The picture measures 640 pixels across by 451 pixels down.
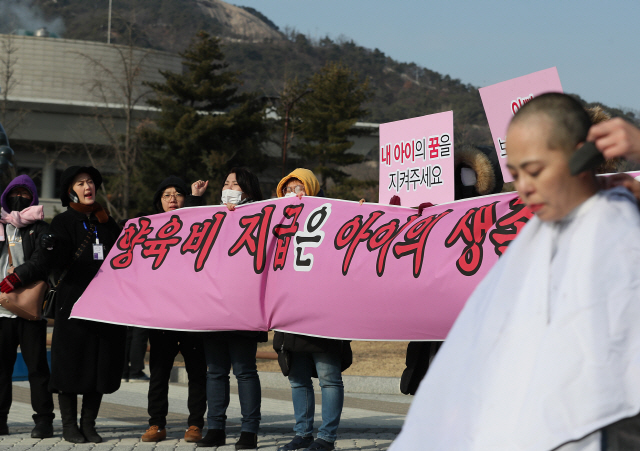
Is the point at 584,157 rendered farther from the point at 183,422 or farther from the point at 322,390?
the point at 183,422

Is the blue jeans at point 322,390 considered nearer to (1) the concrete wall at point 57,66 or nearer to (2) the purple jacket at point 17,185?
(2) the purple jacket at point 17,185

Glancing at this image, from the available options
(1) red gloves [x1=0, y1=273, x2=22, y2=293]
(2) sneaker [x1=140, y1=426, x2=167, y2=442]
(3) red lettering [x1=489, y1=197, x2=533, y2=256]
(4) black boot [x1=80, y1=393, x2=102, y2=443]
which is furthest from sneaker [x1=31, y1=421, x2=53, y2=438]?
(3) red lettering [x1=489, y1=197, x2=533, y2=256]

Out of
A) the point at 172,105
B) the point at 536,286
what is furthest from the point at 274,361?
the point at 172,105

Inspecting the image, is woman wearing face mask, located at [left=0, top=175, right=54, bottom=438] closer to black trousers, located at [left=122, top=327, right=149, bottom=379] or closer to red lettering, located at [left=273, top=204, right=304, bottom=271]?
red lettering, located at [left=273, top=204, right=304, bottom=271]

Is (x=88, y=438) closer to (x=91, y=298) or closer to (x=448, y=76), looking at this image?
(x=91, y=298)

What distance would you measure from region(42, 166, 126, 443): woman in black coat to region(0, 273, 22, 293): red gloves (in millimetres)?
288

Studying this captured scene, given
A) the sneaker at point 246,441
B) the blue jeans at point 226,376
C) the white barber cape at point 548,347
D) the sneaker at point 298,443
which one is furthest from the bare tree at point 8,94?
the white barber cape at point 548,347

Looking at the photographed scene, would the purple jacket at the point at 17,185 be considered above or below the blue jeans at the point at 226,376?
above

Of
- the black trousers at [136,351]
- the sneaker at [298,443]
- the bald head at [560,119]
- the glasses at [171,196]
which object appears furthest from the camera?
the black trousers at [136,351]

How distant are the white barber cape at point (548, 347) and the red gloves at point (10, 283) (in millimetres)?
4915

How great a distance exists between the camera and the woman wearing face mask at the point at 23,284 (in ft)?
20.1

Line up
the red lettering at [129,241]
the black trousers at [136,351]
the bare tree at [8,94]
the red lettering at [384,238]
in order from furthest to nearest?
the bare tree at [8,94]
the black trousers at [136,351]
the red lettering at [129,241]
the red lettering at [384,238]

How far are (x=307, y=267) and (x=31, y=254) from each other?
8.50 feet

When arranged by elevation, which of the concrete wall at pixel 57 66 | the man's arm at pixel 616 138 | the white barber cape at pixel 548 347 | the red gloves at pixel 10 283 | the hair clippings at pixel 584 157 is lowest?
the white barber cape at pixel 548 347
